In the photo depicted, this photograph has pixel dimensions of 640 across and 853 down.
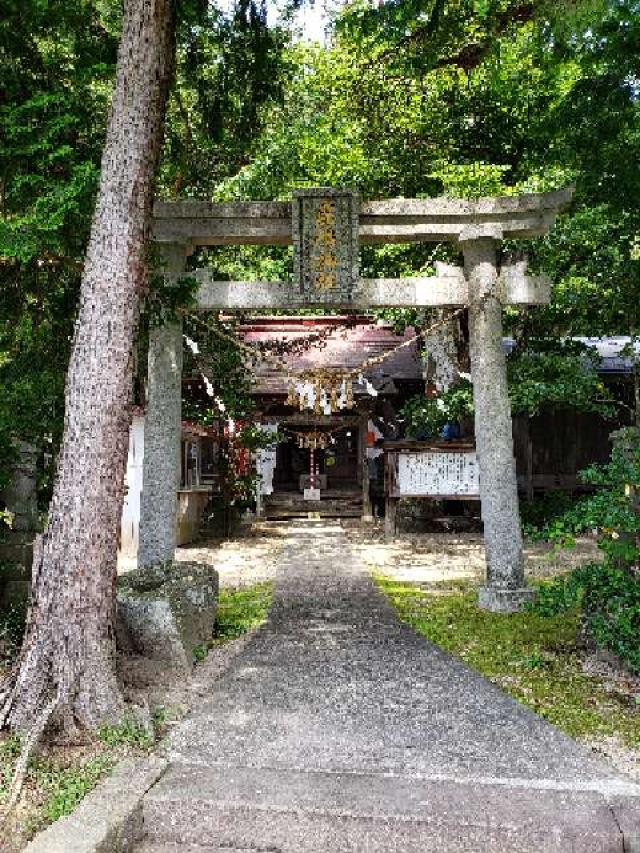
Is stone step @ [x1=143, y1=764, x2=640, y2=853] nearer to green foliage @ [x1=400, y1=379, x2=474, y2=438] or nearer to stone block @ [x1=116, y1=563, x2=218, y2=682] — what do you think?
A: stone block @ [x1=116, y1=563, x2=218, y2=682]

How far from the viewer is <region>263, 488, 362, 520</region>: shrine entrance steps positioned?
63.8ft

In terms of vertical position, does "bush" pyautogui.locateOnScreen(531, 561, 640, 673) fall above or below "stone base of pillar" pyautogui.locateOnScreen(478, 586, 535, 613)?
above

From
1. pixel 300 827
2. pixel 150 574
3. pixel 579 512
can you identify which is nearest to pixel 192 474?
pixel 150 574

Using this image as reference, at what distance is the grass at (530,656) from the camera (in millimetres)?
4355

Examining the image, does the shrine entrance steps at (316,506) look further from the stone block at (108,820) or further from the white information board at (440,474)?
the stone block at (108,820)

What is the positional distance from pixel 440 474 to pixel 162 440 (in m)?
7.01

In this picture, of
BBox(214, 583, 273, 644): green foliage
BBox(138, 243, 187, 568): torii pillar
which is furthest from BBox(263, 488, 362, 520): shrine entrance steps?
BBox(138, 243, 187, 568): torii pillar

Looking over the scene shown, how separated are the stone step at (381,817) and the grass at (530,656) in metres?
1.08

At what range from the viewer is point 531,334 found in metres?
14.7

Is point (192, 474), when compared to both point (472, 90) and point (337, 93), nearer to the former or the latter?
point (337, 93)

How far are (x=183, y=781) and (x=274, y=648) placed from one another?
2741mm

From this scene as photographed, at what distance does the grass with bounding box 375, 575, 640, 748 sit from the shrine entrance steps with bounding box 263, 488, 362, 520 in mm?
10566

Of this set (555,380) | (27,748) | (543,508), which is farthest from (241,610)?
(543,508)

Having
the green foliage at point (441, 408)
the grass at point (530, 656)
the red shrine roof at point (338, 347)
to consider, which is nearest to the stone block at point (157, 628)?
the grass at point (530, 656)
